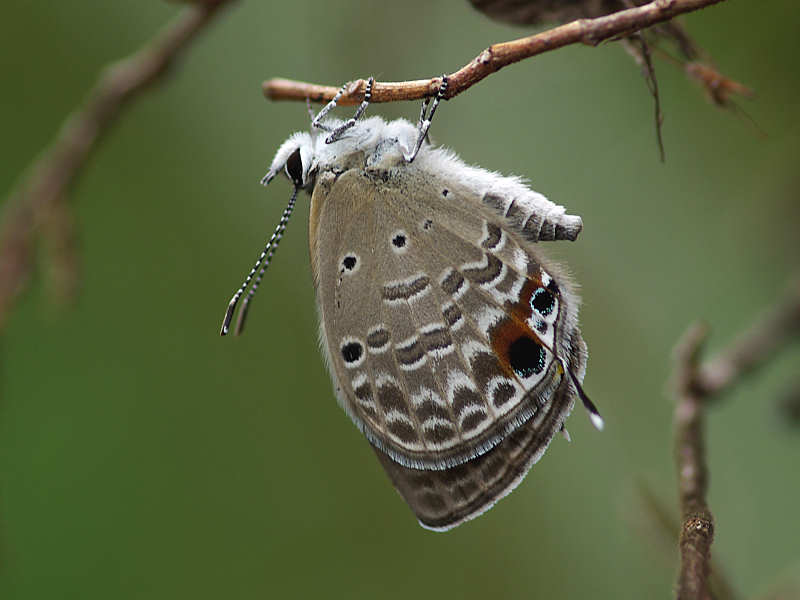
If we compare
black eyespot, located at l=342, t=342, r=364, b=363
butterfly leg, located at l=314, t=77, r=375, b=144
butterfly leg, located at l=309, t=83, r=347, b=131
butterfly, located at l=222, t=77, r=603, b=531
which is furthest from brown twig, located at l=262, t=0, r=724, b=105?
black eyespot, located at l=342, t=342, r=364, b=363

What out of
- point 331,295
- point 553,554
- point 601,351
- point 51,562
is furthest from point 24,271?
point 553,554

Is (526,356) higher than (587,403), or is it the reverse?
(526,356)

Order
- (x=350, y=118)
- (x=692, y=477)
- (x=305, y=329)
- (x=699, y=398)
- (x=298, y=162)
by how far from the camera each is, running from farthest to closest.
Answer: (x=305, y=329) → (x=298, y=162) → (x=350, y=118) → (x=699, y=398) → (x=692, y=477)

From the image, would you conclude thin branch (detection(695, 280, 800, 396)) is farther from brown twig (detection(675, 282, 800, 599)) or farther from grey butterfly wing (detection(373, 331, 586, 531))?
grey butterfly wing (detection(373, 331, 586, 531))

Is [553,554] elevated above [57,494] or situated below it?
below

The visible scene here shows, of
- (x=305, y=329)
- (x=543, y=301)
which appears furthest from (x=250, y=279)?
(x=305, y=329)

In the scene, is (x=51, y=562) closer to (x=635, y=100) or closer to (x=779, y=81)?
(x=635, y=100)

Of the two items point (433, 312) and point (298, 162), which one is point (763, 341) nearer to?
point (433, 312)
